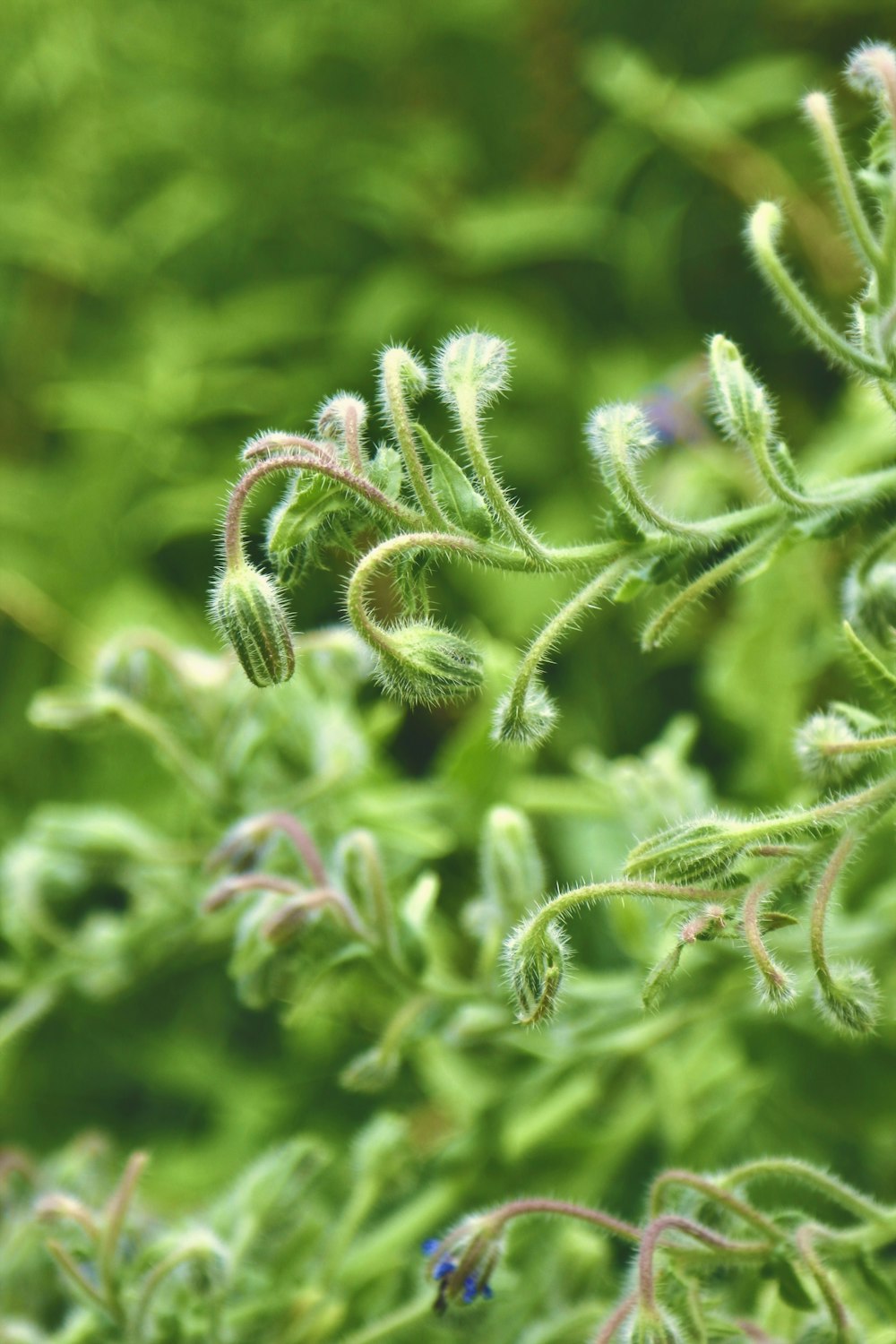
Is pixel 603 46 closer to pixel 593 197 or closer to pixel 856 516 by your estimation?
pixel 593 197

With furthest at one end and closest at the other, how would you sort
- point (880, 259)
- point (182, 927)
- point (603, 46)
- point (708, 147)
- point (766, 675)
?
1. point (603, 46)
2. point (708, 147)
3. point (766, 675)
4. point (182, 927)
5. point (880, 259)

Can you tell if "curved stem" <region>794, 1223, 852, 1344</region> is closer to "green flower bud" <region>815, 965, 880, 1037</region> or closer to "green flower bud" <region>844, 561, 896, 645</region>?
"green flower bud" <region>815, 965, 880, 1037</region>

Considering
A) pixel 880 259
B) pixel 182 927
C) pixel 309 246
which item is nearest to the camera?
pixel 880 259

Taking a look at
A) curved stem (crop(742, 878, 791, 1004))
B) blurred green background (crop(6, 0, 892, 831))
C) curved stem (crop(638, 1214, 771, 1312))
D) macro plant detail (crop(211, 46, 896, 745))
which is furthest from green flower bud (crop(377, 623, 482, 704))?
blurred green background (crop(6, 0, 892, 831))

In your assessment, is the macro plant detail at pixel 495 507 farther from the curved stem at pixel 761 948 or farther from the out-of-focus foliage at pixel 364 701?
the out-of-focus foliage at pixel 364 701

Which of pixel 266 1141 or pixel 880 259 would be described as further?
pixel 266 1141

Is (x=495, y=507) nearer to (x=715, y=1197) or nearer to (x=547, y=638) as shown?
(x=547, y=638)

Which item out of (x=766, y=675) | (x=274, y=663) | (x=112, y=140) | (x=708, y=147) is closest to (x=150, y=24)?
(x=112, y=140)
